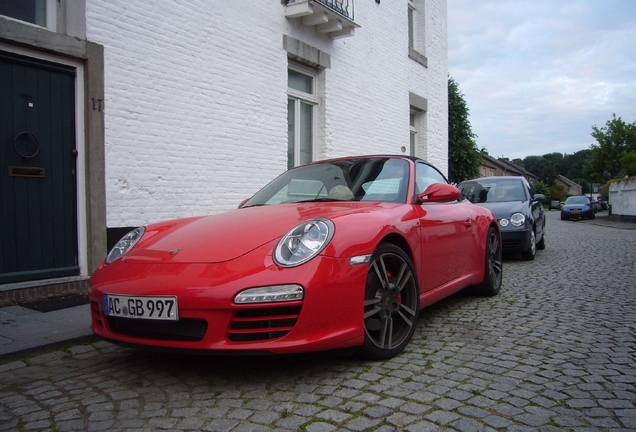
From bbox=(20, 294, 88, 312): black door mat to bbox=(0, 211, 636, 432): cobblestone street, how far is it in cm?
118

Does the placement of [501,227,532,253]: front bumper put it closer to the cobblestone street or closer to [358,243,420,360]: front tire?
the cobblestone street

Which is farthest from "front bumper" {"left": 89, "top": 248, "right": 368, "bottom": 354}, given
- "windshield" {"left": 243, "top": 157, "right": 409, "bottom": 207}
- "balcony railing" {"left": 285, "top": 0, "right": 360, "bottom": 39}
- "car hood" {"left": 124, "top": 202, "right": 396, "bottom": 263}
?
"balcony railing" {"left": 285, "top": 0, "right": 360, "bottom": 39}

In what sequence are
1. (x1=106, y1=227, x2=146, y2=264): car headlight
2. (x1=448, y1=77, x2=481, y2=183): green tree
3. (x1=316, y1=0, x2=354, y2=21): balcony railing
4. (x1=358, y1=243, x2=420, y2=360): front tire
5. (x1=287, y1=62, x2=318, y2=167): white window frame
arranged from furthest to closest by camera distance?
(x1=448, y1=77, x2=481, y2=183): green tree, (x1=287, y1=62, x2=318, y2=167): white window frame, (x1=316, y1=0, x2=354, y2=21): balcony railing, (x1=106, y1=227, x2=146, y2=264): car headlight, (x1=358, y1=243, x2=420, y2=360): front tire

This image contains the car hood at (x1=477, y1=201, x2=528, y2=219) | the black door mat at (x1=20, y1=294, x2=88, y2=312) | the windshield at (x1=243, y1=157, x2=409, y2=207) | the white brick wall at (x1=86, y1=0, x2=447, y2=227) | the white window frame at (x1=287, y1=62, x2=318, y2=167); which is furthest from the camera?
the white window frame at (x1=287, y1=62, x2=318, y2=167)

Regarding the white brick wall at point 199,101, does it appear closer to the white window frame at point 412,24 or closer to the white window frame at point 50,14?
the white window frame at point 50,14

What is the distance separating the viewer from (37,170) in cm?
509

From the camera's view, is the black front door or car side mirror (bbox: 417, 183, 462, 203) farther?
the black front door

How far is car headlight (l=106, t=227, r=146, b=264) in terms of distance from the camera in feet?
11.0

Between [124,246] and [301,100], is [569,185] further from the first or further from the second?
[124,246]

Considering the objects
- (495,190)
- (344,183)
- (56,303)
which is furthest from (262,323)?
(495,190)

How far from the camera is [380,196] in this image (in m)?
3.74

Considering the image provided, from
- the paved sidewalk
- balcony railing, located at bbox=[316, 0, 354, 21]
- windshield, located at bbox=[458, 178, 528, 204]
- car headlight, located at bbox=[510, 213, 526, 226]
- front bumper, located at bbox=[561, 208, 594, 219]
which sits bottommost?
the paved sidewalk

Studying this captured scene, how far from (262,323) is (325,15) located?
7.25m

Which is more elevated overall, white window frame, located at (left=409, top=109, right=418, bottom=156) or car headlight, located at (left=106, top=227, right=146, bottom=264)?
white window frame, located at (left=409, top=109, right=418, bottom=156)
